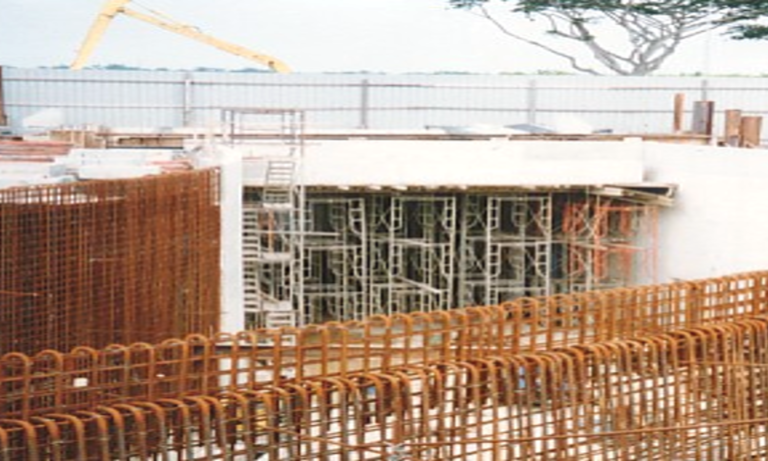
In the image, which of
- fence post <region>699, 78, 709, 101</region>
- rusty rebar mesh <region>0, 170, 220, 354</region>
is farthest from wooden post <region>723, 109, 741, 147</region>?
rusty rebar mesh <region>0, 170, 220, 354</region>

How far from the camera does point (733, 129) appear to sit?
22891mm

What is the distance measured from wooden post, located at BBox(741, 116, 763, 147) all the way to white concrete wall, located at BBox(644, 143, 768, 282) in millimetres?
3296

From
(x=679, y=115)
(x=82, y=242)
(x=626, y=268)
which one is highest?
(x=679, y=115)

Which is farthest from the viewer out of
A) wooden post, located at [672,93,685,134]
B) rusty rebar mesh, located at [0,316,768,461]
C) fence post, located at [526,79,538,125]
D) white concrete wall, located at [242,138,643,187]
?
fence post, located at [526,79,538,125]

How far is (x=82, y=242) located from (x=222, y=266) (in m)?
4.21

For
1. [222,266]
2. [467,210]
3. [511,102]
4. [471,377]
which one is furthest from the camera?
[511,102]

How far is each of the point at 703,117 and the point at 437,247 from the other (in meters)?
6.83

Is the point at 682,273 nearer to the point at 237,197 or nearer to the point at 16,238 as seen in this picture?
the point at 237,197

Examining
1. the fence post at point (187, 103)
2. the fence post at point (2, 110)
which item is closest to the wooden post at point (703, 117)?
the fence post at point (187, 103)

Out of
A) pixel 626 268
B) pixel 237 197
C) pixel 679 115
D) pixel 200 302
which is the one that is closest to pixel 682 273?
pixel 626 268

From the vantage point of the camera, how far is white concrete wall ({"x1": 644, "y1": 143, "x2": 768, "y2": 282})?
57.0 ft

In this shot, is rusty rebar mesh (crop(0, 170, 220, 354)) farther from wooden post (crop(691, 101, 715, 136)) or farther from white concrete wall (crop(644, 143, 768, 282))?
wooden post (crop(691, 101, 715, 136))

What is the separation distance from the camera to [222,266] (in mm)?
14102

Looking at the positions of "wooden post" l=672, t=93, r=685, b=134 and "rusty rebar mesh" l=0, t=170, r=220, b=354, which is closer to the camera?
"rusty rebar mesh" l=0, t=170, r=220, b=354
